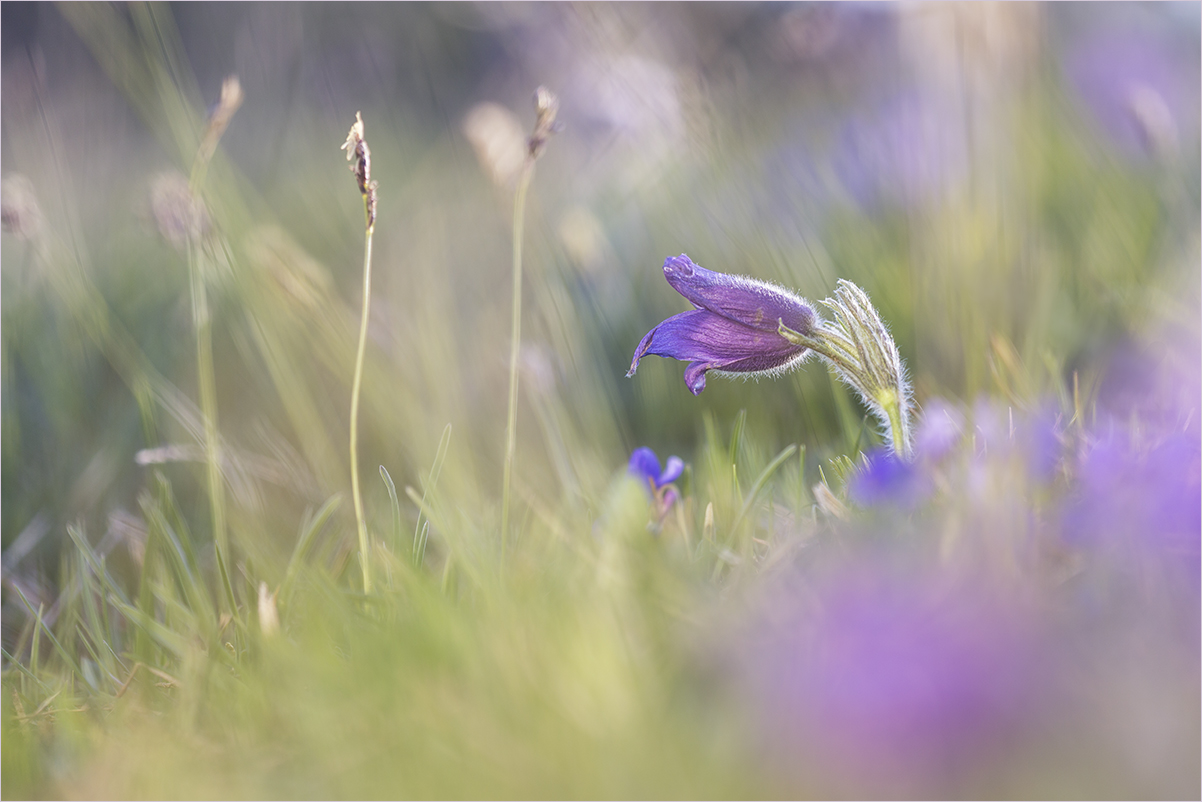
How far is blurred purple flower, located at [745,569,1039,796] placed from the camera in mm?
807

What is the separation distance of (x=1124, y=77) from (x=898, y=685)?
556 cm

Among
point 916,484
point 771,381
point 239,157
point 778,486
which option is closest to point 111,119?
point 239,157

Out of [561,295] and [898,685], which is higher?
[561,295]

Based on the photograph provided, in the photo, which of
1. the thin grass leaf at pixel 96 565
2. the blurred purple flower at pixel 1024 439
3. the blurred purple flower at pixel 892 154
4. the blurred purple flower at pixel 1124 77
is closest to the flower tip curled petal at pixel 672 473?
the blurred purple flower at pixel 1024 439

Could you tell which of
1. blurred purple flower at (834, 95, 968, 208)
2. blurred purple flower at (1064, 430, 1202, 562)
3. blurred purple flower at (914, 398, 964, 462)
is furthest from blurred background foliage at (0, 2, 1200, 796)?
blurred purple flower at (1064, 430, 1202, 562)

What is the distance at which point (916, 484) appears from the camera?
1.21 metres

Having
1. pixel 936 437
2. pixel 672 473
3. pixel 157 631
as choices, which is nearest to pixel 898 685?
pixel 936 437

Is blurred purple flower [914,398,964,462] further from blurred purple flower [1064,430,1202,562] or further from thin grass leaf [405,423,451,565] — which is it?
thin grass leaf [405,423,451,565]

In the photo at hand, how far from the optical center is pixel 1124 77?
17.2 feet

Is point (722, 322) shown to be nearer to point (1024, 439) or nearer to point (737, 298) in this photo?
point (737, 298)

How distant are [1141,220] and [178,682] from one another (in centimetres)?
314

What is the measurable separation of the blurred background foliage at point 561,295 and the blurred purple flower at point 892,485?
Answer: 0.17 m

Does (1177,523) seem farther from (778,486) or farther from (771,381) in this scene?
(771,381)

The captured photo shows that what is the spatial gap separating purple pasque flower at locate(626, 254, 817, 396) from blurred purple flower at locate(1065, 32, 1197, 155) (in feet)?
11.4
